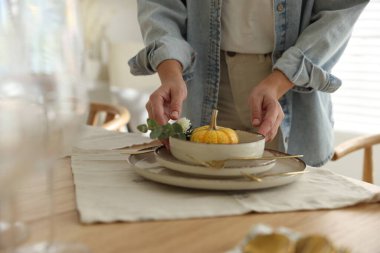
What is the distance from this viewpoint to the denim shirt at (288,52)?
114cm

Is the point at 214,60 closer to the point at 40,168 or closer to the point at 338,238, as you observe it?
the point at 338,238

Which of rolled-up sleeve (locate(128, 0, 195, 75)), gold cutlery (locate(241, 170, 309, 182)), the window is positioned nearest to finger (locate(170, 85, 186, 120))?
rolled-up sleeve (locate(128, 0, 195, 75))

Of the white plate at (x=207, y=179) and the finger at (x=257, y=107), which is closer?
the white plate at (x=207, y=179)

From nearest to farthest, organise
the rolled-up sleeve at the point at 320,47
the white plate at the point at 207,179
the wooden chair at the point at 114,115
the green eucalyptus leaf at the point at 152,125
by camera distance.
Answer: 1. the white plate at the point at 207,179
2. the green eucalyptus leaf at the point at 152,125
3. the rolled-up sleeve at the point at 320,47
4. the wooden chair at the point at 114,115

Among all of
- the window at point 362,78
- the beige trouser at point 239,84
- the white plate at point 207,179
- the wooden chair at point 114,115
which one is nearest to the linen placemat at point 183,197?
the white plate at point 207,179

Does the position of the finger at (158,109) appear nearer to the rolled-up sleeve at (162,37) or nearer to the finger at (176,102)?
the finger at (176,102)

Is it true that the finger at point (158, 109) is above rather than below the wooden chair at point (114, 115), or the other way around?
above

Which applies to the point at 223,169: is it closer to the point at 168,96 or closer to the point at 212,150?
the point at 212,150

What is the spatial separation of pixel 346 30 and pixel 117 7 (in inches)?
94.6

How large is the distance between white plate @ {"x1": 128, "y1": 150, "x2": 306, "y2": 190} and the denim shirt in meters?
0.33

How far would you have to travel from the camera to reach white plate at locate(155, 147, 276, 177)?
0.74 metres

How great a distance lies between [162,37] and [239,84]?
25cm

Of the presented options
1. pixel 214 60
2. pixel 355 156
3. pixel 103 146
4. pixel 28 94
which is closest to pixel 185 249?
pixel 28 94

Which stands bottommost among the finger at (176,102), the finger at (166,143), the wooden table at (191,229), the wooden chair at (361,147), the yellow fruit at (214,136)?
the wooden chair at (361,147)
